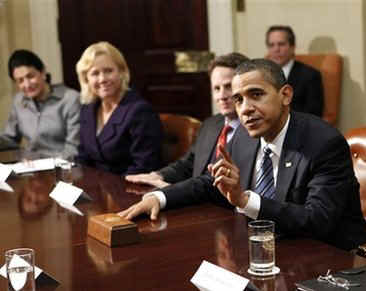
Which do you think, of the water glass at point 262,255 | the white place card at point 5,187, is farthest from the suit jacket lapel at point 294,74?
the water glass at point 262,255

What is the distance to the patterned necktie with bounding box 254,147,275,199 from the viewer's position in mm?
2559

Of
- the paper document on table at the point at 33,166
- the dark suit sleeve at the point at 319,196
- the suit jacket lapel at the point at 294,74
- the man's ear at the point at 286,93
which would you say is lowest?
the paper document on table at the point at 33,166

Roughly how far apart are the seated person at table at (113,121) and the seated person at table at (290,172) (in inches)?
50.2

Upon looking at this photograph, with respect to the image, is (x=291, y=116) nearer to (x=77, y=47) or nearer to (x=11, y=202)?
(x=11, y=202)

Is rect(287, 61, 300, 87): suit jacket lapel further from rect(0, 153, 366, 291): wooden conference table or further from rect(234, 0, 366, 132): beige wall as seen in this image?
rect(0, 153, 366, 291): wooden conference table

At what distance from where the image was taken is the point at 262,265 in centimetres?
190

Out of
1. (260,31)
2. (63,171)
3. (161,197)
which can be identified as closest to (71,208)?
(161,197)

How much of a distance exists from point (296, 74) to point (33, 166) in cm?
259

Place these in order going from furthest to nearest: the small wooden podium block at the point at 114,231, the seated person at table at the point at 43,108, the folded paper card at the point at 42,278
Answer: the seated person at table at the point at 43,108, the small wooden podium block at the point at 114,231, the folded paper card at the point at 42,278

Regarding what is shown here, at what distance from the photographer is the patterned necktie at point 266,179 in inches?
101

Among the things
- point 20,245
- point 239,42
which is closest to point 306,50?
point 239,42

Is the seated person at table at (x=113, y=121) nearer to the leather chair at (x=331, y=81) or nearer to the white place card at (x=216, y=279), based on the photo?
the white place card at (x=216, y=279)

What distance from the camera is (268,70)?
97.4 inches

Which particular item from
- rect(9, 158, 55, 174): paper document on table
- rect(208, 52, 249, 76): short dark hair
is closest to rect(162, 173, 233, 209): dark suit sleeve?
rect(208, 52, 249, 76): short dark hair
